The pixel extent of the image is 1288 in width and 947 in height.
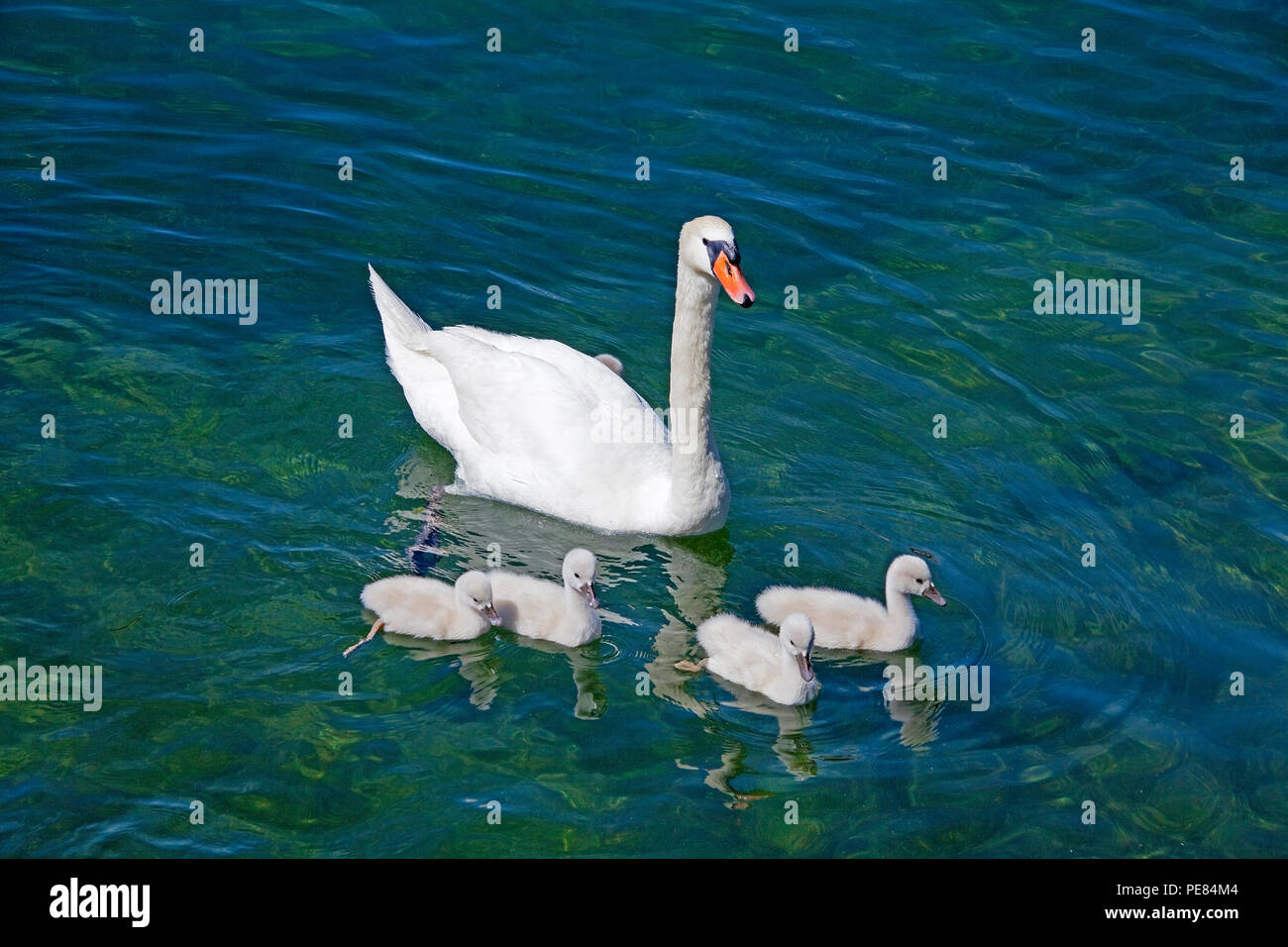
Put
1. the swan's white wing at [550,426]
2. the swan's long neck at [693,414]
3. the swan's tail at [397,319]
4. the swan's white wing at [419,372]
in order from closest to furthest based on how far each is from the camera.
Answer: the swan's long neck at [693,414], the swan's white wing at [550,426], the swan's white wing at [419,372], the swan's tail at [397,319]

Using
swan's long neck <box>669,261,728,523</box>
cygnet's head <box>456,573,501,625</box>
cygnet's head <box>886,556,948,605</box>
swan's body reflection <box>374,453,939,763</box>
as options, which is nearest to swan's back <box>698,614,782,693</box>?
swan's body reflection <box>374,453,939,763</box>

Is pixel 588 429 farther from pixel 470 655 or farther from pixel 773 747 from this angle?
pixel 773 747

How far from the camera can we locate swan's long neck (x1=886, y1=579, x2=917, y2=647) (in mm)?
10164

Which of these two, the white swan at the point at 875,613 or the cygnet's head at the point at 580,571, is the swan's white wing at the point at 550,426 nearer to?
the cygnet's head at the point at 580,571

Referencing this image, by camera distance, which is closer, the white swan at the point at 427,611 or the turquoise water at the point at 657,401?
the turquoise water at the point at 657,401

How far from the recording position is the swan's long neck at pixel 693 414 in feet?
36.1

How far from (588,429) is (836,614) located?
2428mm

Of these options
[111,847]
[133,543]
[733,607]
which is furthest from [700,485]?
[111,847]

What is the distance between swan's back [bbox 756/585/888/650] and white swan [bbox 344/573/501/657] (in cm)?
190

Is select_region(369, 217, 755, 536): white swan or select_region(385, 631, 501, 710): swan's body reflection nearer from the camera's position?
select_region(385, 631, 501, 710): swan's body reflection
